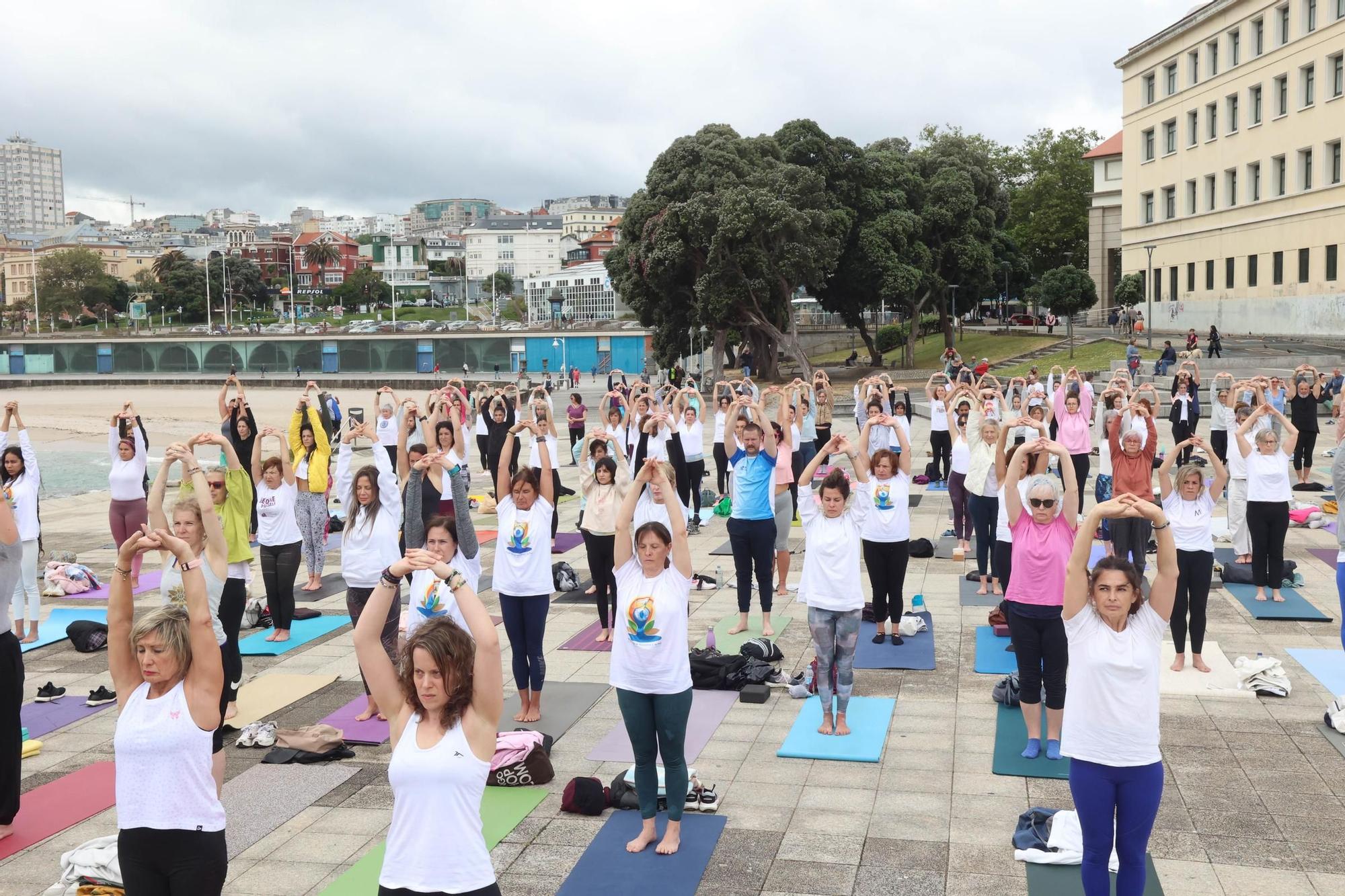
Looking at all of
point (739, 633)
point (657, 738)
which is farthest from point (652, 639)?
point (739, 633)

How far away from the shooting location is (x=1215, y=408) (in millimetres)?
16703

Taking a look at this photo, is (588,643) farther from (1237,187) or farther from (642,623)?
(1237,187)

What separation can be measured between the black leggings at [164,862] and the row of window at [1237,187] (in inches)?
1947

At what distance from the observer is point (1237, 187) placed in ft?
161

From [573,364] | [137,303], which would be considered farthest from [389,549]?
[137,303]

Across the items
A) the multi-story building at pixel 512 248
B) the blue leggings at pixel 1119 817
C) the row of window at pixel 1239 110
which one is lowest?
the blue leggings at pixel 1119 817

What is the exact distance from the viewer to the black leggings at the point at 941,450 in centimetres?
1792

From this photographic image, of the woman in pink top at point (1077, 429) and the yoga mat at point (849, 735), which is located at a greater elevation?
the woman in pink top at point (1077, 429)

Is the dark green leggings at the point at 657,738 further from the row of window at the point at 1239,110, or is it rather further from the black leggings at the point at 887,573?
the row of window at the point at 1239,110

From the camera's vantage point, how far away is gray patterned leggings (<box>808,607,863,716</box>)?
729 centimetres

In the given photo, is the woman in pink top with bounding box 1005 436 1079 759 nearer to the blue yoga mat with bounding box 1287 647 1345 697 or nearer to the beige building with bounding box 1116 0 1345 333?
the blue yoga mat with bounding box 1287 647 1345 697

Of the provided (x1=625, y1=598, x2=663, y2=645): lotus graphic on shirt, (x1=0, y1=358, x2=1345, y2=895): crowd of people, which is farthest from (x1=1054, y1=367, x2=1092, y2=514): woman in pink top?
(x1=625, y1=598, x2=663, y2=645): lotus graphic on shirt

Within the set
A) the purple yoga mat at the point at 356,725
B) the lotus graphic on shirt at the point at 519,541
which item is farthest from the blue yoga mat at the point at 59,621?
the lotus graphic on shirt at the point at 519,541

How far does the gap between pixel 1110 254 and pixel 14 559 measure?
67914 millimetres
